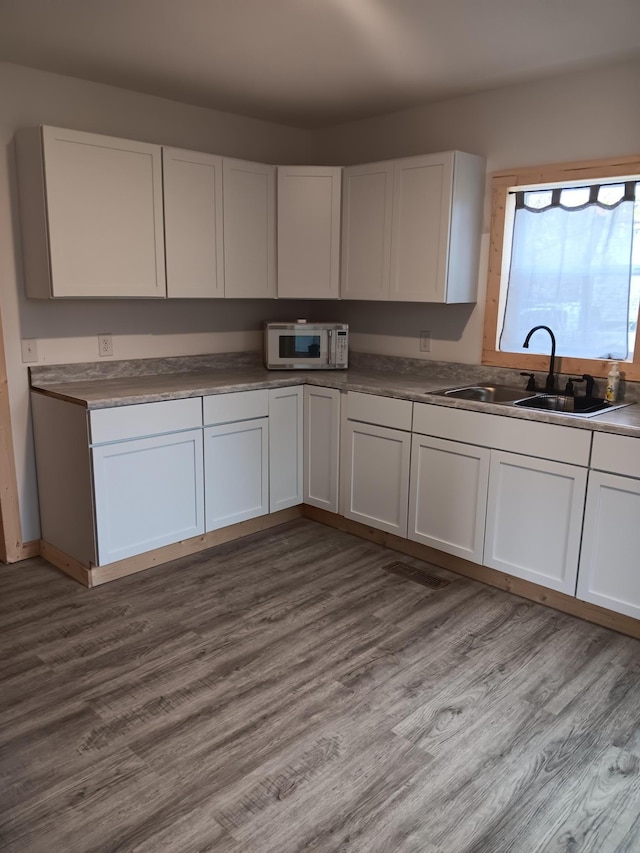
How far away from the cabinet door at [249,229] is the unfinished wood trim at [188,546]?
1.34 metres

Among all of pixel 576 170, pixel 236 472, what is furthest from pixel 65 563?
pixel 576 170

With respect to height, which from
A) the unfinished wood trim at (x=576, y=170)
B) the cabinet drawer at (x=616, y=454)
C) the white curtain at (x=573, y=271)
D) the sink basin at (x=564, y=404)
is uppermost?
the unfinished wood trim at (x=576, y=170)

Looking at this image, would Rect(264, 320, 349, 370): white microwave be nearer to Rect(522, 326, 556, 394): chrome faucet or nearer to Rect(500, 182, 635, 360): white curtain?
Rect(500, 182, 635, 360): white curtain

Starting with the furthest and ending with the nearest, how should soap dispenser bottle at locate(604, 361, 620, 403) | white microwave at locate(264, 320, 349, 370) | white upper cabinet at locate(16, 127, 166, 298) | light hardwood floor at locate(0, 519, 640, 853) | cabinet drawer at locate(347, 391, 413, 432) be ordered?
1. white microwave at locate(264, 320, 349, 370)
2. cabinet drawer at locate(347, 391, 413, 432)
3. soap dispenser bottle at locate(604, 361, 620, 403)
4. white upper cabinet at locate(16, 127, 166, 298)
5. light hardwood floor at locate(0, 519, 640, 853)

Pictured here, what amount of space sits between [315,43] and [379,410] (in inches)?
68.7

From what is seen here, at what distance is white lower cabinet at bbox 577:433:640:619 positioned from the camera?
259cm

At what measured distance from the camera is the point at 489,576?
3201 millimetres

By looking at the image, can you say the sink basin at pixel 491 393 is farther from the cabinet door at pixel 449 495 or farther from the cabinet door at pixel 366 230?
the cabinet door at pixel 366 230

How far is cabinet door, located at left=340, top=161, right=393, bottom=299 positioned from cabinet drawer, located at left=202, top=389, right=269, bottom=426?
0.89 metres

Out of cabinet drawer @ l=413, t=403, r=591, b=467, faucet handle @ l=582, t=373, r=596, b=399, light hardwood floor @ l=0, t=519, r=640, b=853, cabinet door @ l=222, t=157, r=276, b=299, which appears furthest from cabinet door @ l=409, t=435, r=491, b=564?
cabinet door @ l=222, t=157, r=276, b=299

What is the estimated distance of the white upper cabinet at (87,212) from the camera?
2.98 metres

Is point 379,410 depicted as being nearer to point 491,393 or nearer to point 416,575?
point 491,393

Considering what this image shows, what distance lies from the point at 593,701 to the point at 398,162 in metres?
2.80

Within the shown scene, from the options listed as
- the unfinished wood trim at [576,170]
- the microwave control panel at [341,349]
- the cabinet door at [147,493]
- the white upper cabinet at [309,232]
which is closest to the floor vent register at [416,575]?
the cabinet door at [147,493]
